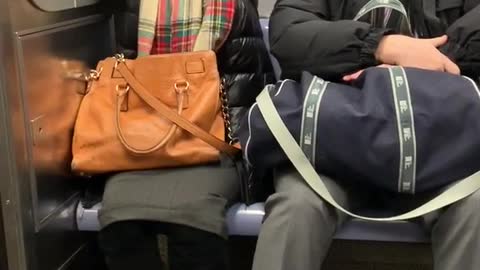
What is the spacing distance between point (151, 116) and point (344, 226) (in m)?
0.42

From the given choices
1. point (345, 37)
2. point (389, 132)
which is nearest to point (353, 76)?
point (345, 37)

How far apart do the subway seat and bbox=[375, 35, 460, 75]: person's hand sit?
0.89 feet

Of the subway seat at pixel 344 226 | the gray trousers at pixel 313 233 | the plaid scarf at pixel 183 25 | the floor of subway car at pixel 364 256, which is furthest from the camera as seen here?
the floor of subway car at pixel 364 256

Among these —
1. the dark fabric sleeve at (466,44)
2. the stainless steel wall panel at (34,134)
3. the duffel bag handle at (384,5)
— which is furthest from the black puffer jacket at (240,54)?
the dark fabric sleeve at (466,44)

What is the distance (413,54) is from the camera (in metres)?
1.30

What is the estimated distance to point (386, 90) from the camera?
3.87ft

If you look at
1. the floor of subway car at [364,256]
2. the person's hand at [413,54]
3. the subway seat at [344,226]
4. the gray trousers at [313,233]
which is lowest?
the floor of subway car at [364,256]

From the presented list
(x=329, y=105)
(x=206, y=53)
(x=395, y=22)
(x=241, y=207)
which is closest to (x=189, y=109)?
(x=206, y=53)

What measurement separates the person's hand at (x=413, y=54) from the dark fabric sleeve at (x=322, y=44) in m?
0.02

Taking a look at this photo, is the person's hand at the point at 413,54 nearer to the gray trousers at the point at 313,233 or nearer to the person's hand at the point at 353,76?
the person's hand at the point at 353,76

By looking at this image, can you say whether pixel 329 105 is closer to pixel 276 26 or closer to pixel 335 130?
pixel 335 130

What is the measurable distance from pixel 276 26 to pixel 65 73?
0.41 meters

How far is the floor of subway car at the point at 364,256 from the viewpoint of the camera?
1.66 m

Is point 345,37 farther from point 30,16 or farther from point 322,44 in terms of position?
point 30,16
